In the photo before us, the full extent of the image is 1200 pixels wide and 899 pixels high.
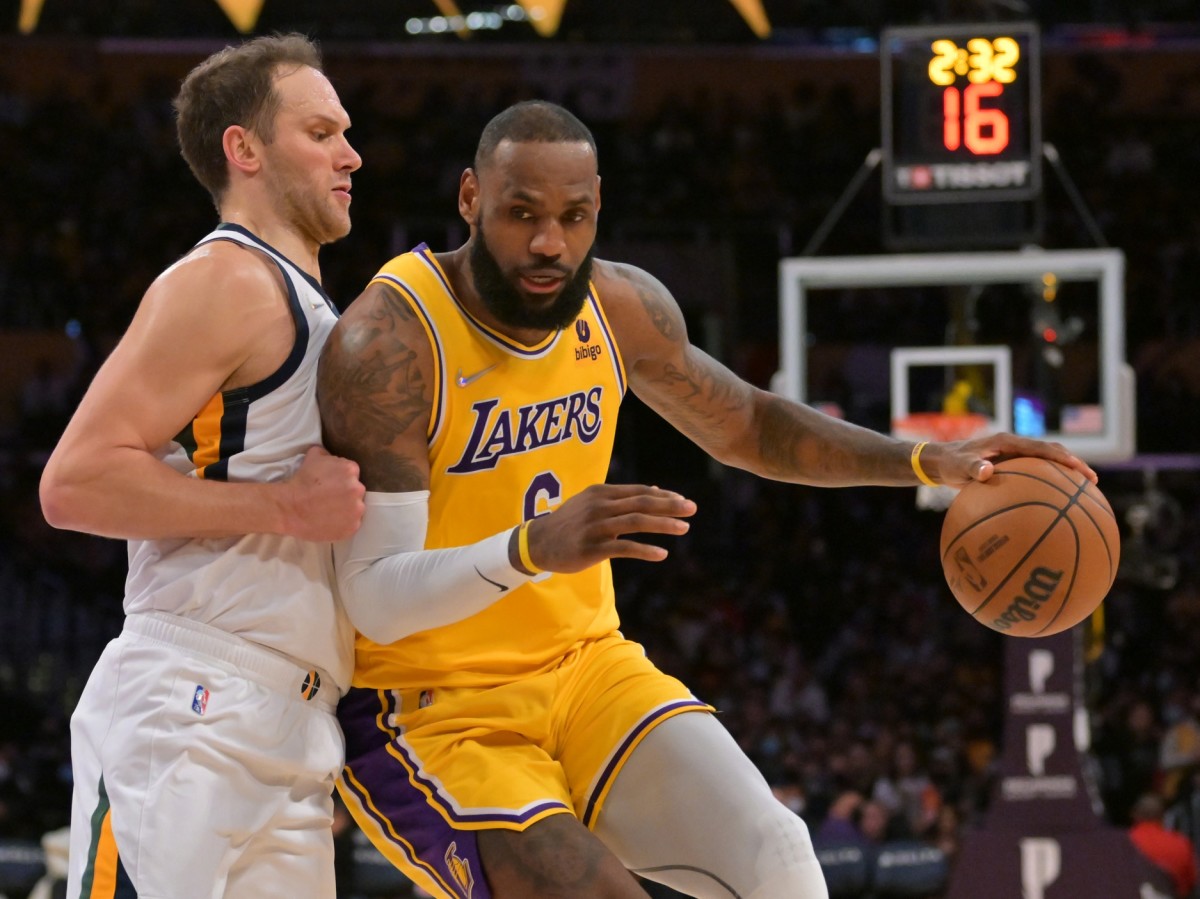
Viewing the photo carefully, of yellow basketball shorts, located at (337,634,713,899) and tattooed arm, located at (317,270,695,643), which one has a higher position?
tattooed arm, located at (317,270,695,643)

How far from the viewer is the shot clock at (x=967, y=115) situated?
8.49m

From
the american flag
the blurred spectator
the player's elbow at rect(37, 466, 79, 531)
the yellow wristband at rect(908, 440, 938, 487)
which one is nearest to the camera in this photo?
the player's elbow at rect(37, 466, 79, 531)

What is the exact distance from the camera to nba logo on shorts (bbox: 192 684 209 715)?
3129 millimetres

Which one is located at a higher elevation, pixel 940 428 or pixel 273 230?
pixel 273 230

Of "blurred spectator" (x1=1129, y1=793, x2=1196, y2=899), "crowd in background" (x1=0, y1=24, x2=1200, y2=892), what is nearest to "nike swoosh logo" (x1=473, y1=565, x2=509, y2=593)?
"blurred spectator" (x1=1129, y1=793, x2=1196, y2=899)

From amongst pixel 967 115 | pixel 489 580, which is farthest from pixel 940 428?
pixel 489 580

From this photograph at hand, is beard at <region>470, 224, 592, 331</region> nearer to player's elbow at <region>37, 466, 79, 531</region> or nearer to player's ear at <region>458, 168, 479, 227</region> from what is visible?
player's ear at <region>458, 168, 479, 227</region>

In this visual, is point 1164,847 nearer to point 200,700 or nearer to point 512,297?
point 512,297

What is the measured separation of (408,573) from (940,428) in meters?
6.15

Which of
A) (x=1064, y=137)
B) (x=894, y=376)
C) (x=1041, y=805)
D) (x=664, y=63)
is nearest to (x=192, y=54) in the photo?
(x=664, y=63)

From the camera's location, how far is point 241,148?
3.45 m

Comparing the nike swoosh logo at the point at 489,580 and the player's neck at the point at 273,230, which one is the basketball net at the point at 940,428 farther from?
the nike swoosh logo at the point at 489,580

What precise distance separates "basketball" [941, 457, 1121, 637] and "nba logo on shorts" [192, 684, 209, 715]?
1.60 metres

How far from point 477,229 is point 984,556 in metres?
1.33
